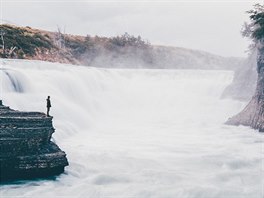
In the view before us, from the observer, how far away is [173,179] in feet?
40.8

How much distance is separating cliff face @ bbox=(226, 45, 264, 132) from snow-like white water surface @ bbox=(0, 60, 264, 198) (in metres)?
0.55

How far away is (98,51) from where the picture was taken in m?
67.0

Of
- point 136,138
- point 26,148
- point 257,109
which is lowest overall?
point 136,138

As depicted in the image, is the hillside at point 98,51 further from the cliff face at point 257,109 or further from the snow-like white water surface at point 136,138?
the cliff face at point 257,109

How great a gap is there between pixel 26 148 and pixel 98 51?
5687 centimetres

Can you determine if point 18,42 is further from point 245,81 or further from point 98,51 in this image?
point 245,81

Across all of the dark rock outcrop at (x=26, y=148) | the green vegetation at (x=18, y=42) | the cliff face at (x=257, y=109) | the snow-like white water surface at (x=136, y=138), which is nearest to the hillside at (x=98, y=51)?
the green vegetation at (x=18, y=42)

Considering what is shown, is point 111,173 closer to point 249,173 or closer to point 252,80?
point 249,173

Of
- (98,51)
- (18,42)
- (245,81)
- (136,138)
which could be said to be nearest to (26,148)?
(136,138)

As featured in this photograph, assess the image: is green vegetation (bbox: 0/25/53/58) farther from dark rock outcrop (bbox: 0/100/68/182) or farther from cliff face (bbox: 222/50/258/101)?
dark rock outcrop (bbox: 0/100/68/182)

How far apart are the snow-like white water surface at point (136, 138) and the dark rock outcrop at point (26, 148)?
0.34m

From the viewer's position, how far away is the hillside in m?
45.6

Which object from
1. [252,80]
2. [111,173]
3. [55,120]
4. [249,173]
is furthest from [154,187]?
[252,80]

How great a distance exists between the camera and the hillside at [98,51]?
45.6 metres
